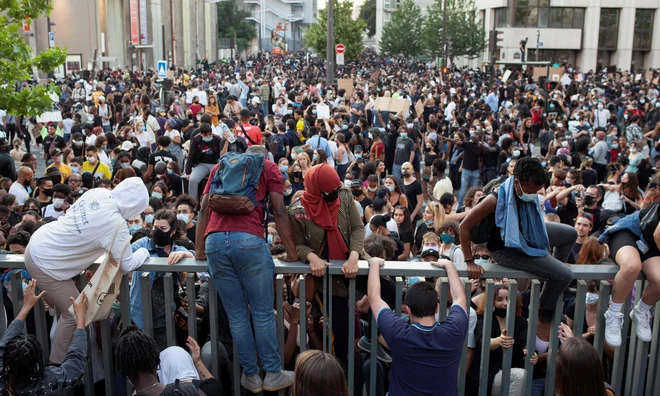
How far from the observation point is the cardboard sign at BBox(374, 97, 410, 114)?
2012cm

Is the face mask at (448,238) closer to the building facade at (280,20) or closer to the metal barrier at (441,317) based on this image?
the metal barrier at (441,317)

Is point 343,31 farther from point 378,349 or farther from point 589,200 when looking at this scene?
point 378,349

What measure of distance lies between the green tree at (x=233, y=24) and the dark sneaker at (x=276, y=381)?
94525mm

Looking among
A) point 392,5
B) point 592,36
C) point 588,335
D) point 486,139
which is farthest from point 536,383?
point 392,5

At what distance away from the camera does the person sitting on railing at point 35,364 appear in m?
3.66

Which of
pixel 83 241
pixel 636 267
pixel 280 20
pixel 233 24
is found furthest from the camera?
pixel 280 20

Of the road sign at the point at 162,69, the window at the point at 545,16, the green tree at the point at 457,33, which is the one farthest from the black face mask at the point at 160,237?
the window at the point at 545,16

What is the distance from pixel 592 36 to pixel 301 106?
45622mm

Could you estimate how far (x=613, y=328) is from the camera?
4.05m

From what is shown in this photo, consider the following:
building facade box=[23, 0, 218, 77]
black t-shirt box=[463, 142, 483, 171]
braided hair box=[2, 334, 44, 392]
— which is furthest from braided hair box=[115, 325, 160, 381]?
building facade box=[23, 0, 218, 77]

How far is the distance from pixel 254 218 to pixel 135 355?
1.05 m

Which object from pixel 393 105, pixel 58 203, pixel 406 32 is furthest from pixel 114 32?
pixel 58 203

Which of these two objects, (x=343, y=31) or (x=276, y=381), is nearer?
(x=276, y=381)

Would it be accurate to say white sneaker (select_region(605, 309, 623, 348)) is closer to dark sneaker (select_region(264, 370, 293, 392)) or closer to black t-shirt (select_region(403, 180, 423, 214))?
dark sneaker (select_region(264, 370, 293, 392))
